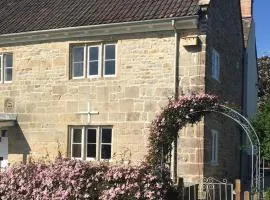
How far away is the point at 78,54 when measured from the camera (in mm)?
20094

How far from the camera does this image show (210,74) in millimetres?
18625

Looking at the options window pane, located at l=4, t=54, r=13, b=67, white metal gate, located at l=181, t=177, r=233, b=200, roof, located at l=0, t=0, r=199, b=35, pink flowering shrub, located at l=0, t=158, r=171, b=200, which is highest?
roof, located at l=0, t=0, r=199, b=35

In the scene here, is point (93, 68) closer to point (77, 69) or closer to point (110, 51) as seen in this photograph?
point (77, 69)

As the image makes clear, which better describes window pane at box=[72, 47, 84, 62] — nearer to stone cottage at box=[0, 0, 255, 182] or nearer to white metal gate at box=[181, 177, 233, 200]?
stone cottage at box=[0, 0, 255, 182]

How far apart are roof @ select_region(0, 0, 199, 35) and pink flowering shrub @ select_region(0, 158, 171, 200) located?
6.63 metres

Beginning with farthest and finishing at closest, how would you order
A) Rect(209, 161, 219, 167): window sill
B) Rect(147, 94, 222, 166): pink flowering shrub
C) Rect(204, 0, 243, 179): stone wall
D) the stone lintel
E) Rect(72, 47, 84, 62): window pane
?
the stone lintel, Rect(72, 47, 84, 62): window pane, Rect(209, 161, 219, 167): window sill, Rect(204, 0, 243, 179): stone wall, Rect(147, 94, 222, 166): pink flowering shrub

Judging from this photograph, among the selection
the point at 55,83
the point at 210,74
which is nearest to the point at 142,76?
the point at 210,74

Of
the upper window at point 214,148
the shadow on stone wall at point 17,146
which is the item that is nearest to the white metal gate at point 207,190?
the upper window at point 214,148

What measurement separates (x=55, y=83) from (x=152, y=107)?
4114 millimetres

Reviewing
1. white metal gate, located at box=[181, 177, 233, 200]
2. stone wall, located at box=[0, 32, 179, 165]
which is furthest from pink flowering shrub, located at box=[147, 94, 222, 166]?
stone wall, located at box=[0, 32, 179, 165]

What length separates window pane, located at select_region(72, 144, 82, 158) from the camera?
1961 cm

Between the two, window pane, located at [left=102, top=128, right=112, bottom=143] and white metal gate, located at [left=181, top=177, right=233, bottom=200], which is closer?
white metal gate, located at [left=181, top=177, right=233, bottom=200]

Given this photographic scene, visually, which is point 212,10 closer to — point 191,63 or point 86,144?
point 191,63

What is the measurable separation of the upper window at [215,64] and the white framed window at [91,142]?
4.10 meters
